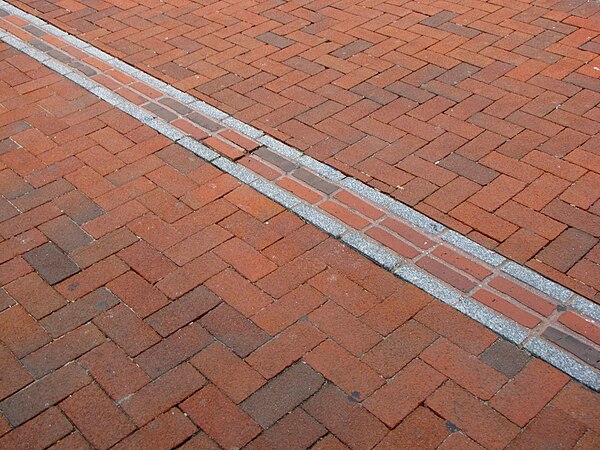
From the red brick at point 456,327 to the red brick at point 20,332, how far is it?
5.85 ft

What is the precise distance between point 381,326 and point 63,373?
1.46m

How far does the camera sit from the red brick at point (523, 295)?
3.32 metres

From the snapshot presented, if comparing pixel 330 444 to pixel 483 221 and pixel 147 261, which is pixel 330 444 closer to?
pixel 147 261

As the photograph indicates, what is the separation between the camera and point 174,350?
318 cm

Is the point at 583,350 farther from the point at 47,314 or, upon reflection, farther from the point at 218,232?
the point at 47,314

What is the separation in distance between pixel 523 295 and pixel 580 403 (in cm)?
64

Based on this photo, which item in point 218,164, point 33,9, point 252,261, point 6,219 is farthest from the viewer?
point 33,9

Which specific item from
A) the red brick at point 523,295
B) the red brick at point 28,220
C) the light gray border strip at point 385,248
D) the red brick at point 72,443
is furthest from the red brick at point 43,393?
the red brick at point 523,295

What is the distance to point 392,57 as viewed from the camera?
5547mm

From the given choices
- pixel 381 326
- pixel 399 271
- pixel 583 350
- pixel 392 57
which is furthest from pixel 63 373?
pixel 392 57

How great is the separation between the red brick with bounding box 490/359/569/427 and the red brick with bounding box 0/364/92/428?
1792mm

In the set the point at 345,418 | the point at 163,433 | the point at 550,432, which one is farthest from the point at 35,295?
the point at 550,432

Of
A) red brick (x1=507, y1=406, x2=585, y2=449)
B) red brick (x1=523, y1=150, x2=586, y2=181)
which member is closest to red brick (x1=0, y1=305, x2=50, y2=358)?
red brick (x1=507, y1=406, x2=585, y2=449)

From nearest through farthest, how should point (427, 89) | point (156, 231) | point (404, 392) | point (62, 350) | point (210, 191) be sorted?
point (404, 392) < point (62, 350) < point (156, 231) < point (210, 191) < point (427, 89)
